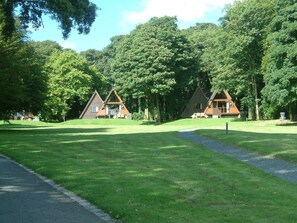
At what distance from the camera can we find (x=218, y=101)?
251ft

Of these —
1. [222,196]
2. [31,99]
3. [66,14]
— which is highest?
[66,14]

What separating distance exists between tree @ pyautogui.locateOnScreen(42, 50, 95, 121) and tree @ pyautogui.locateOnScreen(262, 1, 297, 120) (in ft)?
142

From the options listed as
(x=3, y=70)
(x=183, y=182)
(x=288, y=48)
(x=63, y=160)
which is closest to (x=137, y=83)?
(x=288, y=48)

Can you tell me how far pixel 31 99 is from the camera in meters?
39.1

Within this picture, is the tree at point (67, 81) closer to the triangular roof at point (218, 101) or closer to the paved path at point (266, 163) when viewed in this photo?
the triangular roof at point (218, 101)

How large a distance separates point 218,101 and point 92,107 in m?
25.9

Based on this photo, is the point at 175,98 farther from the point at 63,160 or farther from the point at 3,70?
the point at 63,160

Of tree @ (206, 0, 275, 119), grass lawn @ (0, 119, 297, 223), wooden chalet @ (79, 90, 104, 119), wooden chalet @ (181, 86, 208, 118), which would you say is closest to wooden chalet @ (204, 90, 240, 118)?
wooden chalet @ (181, 86, 208, 118)

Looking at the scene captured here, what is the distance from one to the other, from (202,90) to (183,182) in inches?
2683

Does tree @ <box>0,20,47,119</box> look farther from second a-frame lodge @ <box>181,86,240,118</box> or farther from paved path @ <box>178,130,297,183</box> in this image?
second a-frame lodge @ <box>181,86,240,118</box>

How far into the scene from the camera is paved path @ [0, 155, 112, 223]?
711 centimetres

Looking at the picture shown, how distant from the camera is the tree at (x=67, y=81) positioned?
79250mm

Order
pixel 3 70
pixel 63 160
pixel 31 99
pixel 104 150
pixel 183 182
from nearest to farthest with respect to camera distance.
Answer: pixel 183 182
pixel 63 160
pixel 104 150
pixel 3 70
pixel 31 99

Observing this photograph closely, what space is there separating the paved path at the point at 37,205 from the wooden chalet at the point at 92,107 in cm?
7505
